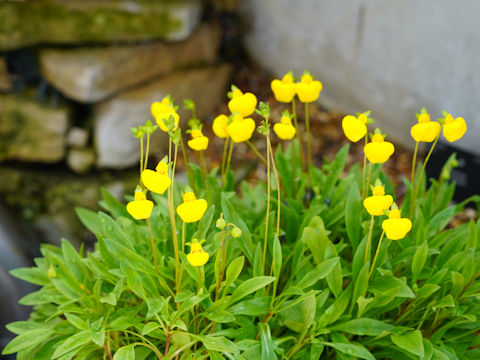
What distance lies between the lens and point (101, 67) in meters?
2.65

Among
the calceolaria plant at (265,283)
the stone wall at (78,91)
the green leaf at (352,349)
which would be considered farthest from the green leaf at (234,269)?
the stone wall at (78,91)

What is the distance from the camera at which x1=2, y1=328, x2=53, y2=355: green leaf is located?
114 centimetres

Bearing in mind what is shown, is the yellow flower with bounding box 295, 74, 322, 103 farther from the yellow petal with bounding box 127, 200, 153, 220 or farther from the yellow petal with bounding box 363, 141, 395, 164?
the yellow petal with bounding box 127, 200, 153, 220

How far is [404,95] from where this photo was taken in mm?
2633

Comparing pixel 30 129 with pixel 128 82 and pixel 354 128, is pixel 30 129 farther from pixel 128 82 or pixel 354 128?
pixel 354 128

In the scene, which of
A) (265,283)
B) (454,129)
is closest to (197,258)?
(265,283)

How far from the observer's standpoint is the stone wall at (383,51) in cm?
229

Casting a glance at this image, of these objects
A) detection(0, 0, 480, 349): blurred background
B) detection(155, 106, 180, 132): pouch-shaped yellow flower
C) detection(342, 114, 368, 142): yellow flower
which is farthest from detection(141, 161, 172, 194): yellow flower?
detection(0, 0, 480, 349): blurred background

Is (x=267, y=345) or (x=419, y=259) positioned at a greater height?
(x=419, y=259)

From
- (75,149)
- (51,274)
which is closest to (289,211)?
(51,274)

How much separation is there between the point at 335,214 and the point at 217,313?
43cm

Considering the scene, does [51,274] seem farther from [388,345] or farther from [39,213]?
[39,213]

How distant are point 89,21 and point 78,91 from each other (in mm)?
345

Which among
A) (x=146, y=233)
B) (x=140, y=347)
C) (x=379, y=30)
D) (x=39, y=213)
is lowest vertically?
(x=39, y=213)
